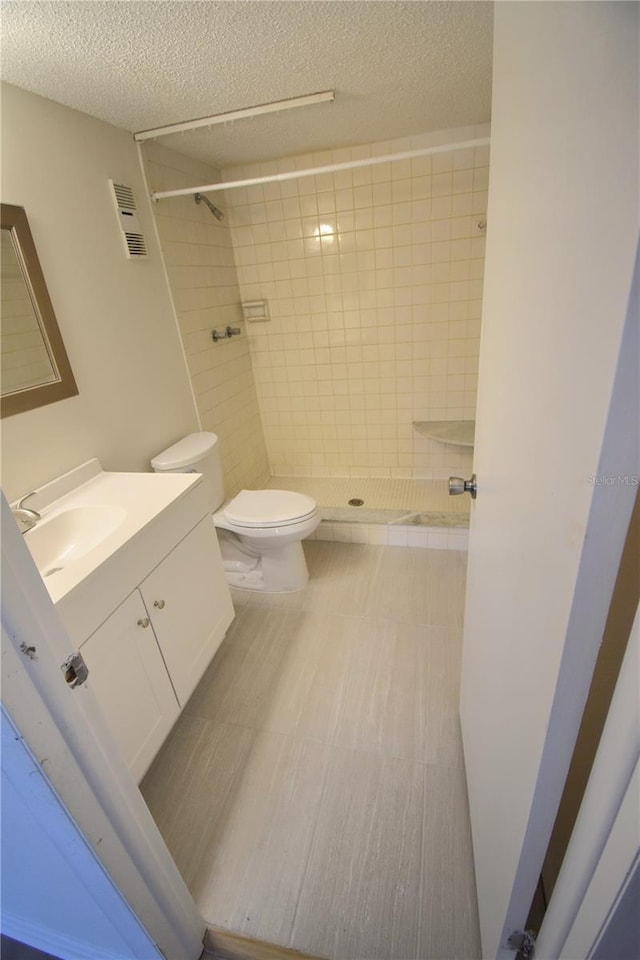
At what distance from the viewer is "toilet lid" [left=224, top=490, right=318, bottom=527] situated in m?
1.83

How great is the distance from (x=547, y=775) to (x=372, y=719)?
101cm

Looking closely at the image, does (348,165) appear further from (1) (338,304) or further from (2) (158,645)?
(2) (158,645)

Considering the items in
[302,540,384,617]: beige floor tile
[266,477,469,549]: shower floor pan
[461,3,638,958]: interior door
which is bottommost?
[302,540,384,617]: beige floor tile

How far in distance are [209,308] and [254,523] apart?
4.21 ft

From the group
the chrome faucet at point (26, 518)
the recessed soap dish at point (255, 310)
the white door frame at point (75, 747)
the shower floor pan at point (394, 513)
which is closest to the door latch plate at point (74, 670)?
the white door frame at point (75, 747)

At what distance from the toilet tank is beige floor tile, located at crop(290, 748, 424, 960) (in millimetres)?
1231

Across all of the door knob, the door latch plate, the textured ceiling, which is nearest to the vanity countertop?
the door latch plate

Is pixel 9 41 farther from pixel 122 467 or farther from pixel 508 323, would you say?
pixel 508 323

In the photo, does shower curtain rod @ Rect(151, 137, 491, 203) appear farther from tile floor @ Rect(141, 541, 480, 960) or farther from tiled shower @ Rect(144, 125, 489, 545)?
tile floor @ Rect(141, 541, 480, 960)

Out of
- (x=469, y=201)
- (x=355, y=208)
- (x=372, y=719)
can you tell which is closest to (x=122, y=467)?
(x=372, y=719)

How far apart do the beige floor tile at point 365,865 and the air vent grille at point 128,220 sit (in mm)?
2052

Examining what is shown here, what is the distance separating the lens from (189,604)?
138 cm

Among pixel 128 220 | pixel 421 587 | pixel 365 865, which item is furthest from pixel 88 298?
pixel 365 865

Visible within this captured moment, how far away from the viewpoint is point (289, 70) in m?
1.35
